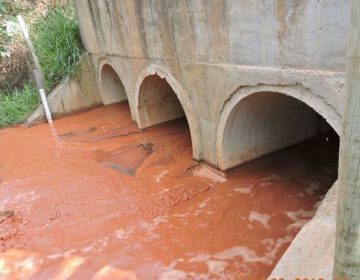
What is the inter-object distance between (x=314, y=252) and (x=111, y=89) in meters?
8.53

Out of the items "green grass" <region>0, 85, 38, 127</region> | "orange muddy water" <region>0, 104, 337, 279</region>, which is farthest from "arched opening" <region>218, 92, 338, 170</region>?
"green grass" <region>0, 85, 38, 127</region>

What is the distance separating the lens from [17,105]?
956 centimetres

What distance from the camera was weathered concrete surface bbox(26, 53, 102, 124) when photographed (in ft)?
31.4

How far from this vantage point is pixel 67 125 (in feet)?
29.7

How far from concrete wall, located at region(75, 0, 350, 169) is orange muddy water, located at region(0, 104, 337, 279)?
0.53 m

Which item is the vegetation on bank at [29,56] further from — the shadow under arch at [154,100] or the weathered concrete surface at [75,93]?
the shadow under arch at [154,100]

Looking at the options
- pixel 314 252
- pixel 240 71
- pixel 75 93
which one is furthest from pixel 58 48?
pixel 314 252

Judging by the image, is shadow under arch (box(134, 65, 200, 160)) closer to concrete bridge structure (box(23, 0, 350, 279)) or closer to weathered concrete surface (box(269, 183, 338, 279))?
concrete bridge structure (box(23, 0, 350, 279))

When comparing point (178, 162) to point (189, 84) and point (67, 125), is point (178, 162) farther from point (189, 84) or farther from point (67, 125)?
point (67, 125)

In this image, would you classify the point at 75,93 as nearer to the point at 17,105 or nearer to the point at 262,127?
the point at 17,105

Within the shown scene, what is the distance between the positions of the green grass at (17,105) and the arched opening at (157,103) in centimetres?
368

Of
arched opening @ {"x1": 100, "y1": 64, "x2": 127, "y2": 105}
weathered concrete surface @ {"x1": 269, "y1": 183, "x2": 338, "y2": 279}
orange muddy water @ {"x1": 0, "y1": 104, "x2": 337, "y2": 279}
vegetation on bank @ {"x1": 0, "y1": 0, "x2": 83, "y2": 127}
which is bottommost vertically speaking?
orange muddy water @ {"x1": 0, "y1": 104, "x2": 337, "y2": 279}

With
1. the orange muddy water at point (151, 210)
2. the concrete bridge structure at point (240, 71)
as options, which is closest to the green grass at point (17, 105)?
the orange muddy water at point (151, 210)

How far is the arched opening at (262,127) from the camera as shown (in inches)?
188
